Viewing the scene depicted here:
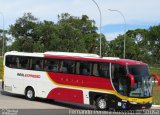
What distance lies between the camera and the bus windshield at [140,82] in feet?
67.5

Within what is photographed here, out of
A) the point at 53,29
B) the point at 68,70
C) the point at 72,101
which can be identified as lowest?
the point at 72,101

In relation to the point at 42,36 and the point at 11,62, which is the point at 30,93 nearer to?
the point at 11,62

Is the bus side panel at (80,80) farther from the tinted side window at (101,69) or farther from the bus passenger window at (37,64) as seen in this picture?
the bus passenger window at (37,64)

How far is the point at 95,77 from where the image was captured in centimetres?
2183

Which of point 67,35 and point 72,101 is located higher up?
point 67,35

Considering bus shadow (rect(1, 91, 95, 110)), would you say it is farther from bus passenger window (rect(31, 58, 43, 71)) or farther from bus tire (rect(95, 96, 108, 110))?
bus passenger window (rect(31, 58, 43, 71))

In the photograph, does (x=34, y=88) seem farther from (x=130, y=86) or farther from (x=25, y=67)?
(x=130, y=86)

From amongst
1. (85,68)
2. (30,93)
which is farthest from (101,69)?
(30,93)

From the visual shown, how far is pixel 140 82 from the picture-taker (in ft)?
68.0

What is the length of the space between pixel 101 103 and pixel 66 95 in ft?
8.48

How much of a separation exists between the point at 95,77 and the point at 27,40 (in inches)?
1888

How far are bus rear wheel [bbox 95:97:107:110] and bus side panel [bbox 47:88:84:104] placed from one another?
1055 millimetres

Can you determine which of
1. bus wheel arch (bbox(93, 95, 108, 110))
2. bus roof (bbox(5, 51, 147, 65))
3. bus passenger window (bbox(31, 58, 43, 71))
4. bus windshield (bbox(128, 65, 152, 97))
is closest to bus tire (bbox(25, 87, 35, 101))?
bus passenger window (bbox(31, 58, 43, 71))

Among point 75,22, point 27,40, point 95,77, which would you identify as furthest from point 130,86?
point 75,22
